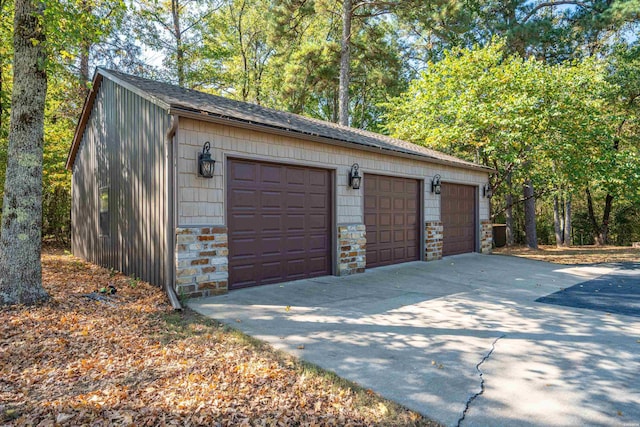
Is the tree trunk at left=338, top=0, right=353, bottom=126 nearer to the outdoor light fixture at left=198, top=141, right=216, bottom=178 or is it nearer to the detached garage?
the detached garage

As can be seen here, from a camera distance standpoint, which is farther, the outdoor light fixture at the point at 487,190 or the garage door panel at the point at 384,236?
the outdoor light fixture at the point at 487,190

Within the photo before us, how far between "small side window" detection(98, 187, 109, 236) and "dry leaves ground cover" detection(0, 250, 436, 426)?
342 cm

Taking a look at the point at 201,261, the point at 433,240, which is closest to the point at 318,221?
the point at 201,261

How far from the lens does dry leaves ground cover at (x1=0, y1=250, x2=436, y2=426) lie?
94.5 inches

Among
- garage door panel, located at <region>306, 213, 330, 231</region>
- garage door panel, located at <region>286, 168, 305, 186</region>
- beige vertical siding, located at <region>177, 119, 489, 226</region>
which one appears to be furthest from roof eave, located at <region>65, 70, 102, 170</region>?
garage door panel, located at <region>306, 213, 330, 231</region>

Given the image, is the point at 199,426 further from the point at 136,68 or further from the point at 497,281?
the point at 136,68

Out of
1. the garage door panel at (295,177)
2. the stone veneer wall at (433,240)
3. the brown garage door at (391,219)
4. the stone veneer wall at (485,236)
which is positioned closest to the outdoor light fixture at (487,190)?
the stone veneer wall at (485,236)

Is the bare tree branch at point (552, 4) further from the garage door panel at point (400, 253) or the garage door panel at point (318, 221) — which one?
the garage door panel at point (318, 221)

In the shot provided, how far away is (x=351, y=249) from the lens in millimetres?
7629

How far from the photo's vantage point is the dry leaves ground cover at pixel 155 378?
2400mm

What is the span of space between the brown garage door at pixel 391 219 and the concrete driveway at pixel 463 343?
1.70 meters

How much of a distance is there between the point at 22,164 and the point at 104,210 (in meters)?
3.26

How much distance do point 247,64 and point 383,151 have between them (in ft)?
50.5

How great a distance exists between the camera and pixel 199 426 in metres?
2.28
